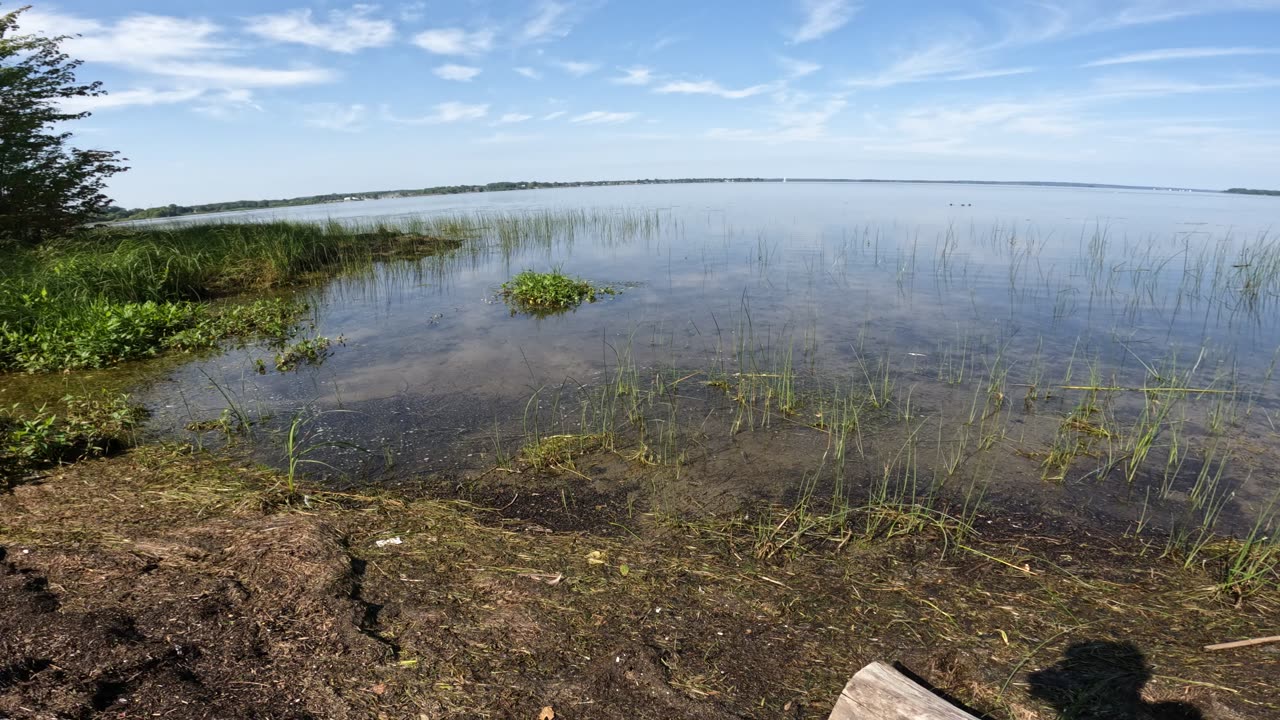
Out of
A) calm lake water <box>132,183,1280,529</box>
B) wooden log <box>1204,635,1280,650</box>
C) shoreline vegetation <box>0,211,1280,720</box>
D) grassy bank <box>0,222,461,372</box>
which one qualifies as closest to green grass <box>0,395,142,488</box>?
shoreline vegetation <box>0,211,1280,720</box>

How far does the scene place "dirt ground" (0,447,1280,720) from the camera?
2500 millimetres

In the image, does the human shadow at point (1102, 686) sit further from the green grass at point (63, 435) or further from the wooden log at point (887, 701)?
the green grass at point (63, 435)

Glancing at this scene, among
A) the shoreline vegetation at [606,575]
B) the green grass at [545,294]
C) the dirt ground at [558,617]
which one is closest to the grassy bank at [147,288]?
the shoreline vegetation at [606,575]

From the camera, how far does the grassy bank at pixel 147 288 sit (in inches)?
307

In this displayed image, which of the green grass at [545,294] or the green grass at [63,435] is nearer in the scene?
the green grass at [63,435]

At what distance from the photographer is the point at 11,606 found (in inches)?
111

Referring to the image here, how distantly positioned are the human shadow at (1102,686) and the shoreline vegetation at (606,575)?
0.02 metres

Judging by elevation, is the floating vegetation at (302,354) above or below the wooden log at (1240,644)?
above

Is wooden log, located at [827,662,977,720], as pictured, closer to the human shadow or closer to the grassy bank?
the human shadow

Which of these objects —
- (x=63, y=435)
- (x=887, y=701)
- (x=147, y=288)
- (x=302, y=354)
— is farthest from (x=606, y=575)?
(x=147, y=288)

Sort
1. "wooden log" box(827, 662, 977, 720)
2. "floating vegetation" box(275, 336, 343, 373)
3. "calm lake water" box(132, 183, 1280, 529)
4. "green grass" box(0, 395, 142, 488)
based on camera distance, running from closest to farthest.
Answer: "wooden log" box(827, 662, 977, 720)
"green grass" box(0, 395, 142, 488)
"calm lake water" box(132, 183, 1280, 529)
"floating vegetation" box(275, 336, 343, 373)

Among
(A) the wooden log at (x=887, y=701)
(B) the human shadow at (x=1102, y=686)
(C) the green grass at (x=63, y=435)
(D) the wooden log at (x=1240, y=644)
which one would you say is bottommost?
(B) the human shadow at (x=1102, y=686)

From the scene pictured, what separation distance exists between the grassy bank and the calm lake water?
990mm

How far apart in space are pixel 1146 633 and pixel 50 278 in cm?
1348
